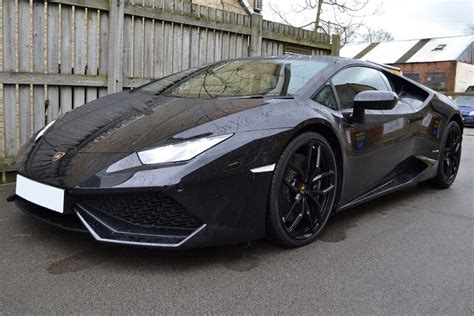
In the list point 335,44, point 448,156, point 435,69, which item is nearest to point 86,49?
point 448,156

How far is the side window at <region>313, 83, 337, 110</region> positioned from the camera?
10.6 feet

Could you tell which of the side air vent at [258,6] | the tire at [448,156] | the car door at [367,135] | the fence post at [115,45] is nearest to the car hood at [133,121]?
the car door at [367,135]

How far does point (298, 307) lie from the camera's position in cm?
222

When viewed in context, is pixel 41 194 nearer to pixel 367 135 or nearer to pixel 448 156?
pixel 367 135

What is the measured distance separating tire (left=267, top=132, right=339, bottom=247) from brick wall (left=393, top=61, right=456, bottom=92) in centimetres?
3456

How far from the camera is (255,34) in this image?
254 inches

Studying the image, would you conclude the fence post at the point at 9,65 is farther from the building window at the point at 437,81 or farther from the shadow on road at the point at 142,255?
the building window at the point at 437,81

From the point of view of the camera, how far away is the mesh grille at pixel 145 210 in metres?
2.40

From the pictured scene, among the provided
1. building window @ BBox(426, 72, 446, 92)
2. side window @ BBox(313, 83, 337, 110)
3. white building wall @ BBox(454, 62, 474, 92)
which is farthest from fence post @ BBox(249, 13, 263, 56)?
white building wall @ BBox(454, 62, 474, 92)

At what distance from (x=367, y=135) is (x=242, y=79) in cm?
100

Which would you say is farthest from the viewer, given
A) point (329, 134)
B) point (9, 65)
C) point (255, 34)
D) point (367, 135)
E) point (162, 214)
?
point (255, 34)

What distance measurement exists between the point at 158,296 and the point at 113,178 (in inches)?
24.9

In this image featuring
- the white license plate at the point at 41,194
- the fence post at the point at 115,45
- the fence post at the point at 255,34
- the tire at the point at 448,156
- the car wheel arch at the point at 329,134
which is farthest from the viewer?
the fence post at the point at 255,34

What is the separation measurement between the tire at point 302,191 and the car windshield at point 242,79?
17.2 inches
